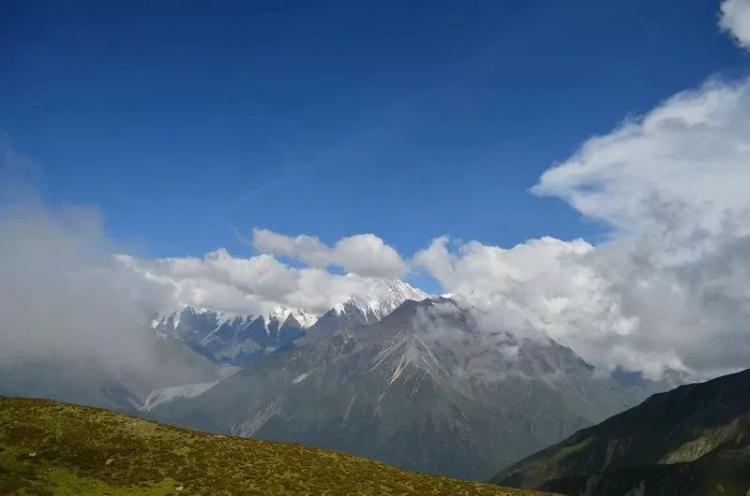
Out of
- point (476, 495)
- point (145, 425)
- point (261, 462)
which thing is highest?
point (145, 425)

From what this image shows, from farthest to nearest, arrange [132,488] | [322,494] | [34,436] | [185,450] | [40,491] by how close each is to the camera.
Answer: [185,450]
[34,436]
[322,494]
[132,488]
[40,491]

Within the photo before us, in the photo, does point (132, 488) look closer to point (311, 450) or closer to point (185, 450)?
point (185, 450)

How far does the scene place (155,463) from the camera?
173 feet

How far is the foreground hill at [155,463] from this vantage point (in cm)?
4775

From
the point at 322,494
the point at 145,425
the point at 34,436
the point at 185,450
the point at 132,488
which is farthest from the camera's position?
the point at 145,425

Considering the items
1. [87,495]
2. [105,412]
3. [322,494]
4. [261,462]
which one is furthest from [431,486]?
[105,412]

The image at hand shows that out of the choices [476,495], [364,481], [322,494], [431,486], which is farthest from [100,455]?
[476,495]

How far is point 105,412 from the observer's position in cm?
6556

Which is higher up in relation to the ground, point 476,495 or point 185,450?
point 185,450

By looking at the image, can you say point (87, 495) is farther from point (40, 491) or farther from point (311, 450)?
point (311, 450)

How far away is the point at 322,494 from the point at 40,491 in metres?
21.4

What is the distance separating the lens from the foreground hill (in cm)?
4775

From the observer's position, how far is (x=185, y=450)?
57594 mm

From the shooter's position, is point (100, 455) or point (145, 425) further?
point (145, 425)
